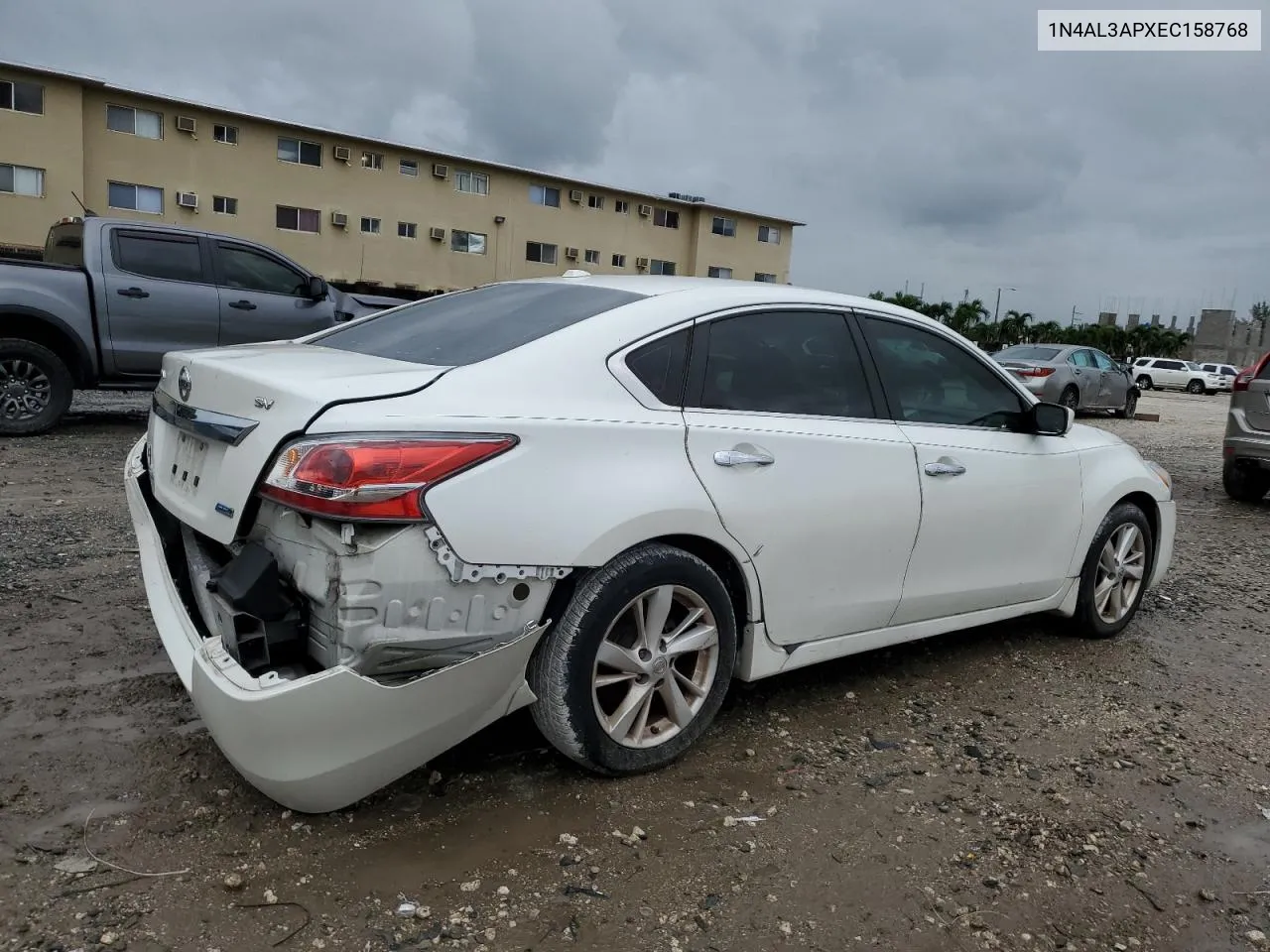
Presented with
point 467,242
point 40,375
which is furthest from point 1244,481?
point 467,242

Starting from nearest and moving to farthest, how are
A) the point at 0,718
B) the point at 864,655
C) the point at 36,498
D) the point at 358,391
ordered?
1. the point at 358,391
2. the point at 0,718
3. the point at 864,655
4. the point at 36,498

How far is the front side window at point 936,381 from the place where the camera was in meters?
3.70

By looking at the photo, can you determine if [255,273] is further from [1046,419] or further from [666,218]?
[666,218]

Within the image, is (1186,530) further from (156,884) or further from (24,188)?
(24,188)

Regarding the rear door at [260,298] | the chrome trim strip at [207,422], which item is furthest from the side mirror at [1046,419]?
the rear door at [260,298]

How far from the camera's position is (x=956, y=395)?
13.0 feet

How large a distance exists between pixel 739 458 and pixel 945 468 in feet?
3.46

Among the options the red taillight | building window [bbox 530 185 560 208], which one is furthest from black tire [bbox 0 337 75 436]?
building window [bbox 530 185 560 208]

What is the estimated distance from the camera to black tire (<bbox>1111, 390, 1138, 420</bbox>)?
1941 cm

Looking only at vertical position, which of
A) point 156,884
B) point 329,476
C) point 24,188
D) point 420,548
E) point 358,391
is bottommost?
point 156,884

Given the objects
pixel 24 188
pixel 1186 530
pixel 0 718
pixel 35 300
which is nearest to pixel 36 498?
pixel 35 300

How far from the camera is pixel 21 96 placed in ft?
83.1

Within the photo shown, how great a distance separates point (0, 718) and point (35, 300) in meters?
6.15

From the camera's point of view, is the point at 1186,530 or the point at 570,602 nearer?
the point at 570,602
